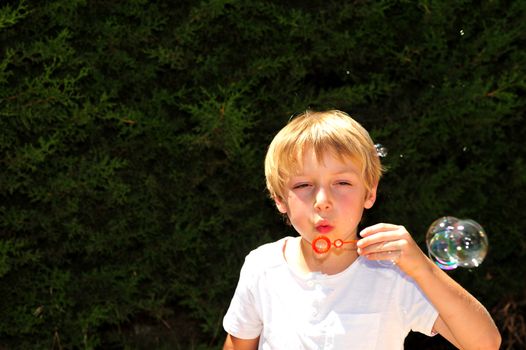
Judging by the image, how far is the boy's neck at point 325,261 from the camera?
257 centimetres

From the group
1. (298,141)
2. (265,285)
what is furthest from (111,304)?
(298,141)

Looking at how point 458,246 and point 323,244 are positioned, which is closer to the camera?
point 323,244

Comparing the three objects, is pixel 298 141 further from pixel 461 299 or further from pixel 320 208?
pixel 461 299

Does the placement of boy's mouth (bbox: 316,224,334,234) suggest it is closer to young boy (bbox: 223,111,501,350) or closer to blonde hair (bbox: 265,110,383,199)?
young boy (bbox: 223,111,501,350)

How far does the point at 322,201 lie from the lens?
239cm

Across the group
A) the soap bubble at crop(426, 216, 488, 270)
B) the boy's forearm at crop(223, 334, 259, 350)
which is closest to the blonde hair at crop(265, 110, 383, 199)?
the boy's forearm at crop(223, 334, 259, 350)

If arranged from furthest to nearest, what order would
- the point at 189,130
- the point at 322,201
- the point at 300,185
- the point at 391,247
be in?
the point at 189,130 < the point at 300,185 < the point at 322,201 < the point at 391,247

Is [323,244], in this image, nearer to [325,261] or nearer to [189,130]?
[325,261]

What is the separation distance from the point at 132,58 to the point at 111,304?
115 cm

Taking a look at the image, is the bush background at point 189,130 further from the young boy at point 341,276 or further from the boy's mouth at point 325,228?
the boy's mouth at point 325,228

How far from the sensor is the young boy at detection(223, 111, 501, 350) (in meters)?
2.36

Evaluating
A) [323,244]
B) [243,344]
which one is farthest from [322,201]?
[243,344]

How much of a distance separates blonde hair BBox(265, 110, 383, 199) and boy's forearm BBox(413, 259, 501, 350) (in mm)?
362

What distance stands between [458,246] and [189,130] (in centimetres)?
160
